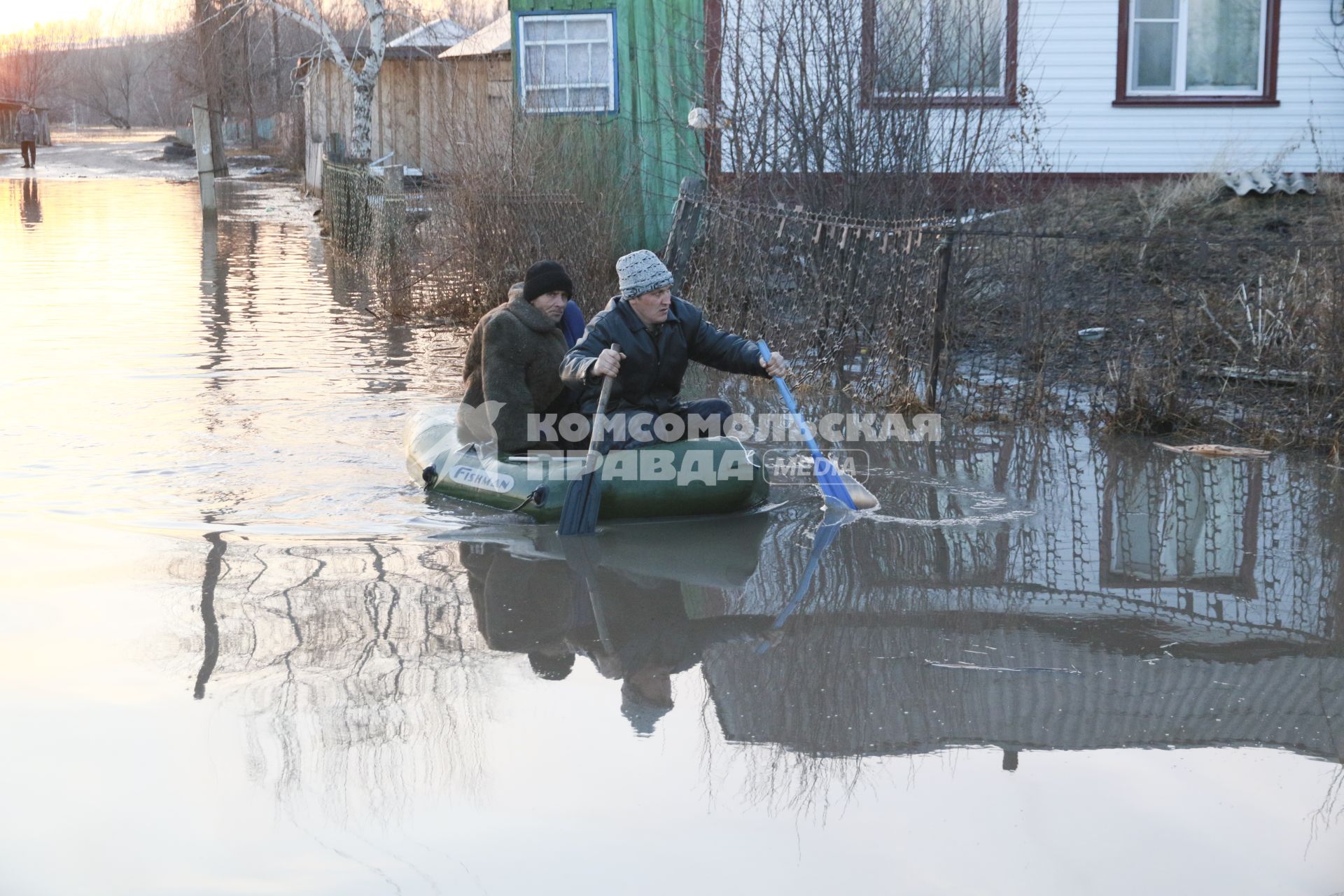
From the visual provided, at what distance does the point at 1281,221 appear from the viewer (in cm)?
1319

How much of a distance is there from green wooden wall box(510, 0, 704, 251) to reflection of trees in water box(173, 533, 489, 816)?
31.1 ft

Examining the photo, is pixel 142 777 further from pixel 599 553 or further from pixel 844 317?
pixel 844 317

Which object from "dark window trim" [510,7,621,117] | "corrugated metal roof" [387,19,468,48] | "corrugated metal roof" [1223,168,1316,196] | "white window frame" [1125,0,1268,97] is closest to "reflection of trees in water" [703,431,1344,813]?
"corrugated metal roof" [1223,168,1316,196]

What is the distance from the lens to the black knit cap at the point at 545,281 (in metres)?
7.56

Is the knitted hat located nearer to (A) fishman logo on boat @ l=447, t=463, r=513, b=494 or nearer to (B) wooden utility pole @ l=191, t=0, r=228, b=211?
(A) fishman logo on boat @ l=447, t=463, r=513, b=494

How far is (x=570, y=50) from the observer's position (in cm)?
1739

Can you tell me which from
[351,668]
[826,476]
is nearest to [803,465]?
[826,476]

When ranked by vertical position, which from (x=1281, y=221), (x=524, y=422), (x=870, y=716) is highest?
(x=1281, y=221)

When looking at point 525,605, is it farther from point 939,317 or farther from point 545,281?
point 939,317

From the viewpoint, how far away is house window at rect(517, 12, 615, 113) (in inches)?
667

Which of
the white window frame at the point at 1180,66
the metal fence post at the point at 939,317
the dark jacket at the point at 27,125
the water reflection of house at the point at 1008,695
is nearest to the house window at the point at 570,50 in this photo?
the white window frame at the point at 1180,66

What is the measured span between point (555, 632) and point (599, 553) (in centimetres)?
114

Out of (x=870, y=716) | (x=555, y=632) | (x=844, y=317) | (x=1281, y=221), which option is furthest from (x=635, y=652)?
(x=1281, y=221)

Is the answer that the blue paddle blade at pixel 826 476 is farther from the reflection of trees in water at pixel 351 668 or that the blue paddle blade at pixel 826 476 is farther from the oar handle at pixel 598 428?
the reflection of trees in water at pixel 351 668
